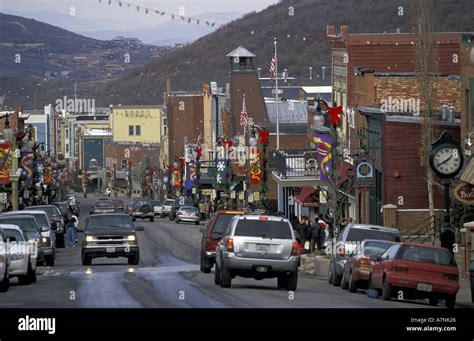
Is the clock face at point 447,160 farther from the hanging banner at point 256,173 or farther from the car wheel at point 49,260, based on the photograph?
the hanging banner at point 256,173

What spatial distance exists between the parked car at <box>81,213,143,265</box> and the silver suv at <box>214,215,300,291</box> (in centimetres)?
1227

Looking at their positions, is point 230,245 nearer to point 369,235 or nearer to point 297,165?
point 369,235

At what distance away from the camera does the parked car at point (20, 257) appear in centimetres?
3164

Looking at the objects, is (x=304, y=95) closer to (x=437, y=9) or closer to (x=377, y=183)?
(x=437, y=9)

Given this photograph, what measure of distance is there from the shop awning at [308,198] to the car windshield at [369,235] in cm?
3662

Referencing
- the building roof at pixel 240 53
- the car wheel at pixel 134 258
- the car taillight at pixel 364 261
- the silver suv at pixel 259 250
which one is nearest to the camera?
the silver suv at pixel 259 250

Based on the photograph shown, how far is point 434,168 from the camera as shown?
3569 centimetres

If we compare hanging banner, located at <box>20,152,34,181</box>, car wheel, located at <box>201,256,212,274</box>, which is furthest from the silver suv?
hanging banner, located at <box>20,152,34,181</box>

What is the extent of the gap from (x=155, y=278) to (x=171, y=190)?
11584 centimetres

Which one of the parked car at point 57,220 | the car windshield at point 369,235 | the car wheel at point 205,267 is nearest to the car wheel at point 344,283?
the car windshield at point 369,235

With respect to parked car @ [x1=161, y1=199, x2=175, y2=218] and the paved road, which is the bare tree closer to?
the paved road
